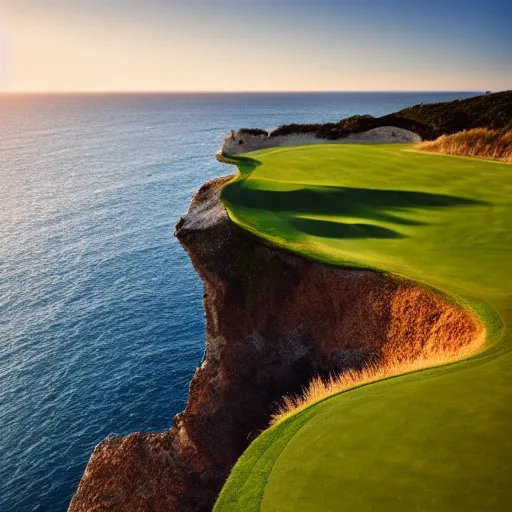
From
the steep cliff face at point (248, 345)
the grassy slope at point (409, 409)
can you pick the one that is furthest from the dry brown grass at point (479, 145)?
the steep cliff face at point (248, 345)

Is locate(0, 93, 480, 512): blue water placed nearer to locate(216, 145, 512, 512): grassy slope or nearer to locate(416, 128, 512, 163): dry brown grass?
locate(216, 145, 512, 512): grassy slope

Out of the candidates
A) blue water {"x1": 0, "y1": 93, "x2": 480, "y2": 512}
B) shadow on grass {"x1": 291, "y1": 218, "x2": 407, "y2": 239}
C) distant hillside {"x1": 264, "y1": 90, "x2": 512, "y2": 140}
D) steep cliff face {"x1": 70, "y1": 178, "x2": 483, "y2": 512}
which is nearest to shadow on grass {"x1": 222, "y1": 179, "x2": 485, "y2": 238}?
shadow on grass {"x1": 291, "y1": 218, "x2": 407, "y2": 239}

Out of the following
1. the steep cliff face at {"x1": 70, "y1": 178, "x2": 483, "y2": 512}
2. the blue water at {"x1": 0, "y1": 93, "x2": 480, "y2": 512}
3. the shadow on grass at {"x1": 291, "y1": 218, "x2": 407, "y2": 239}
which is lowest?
the blue water at {"x1": 0, "y1": 93, "x2": 480, "y2": 512}

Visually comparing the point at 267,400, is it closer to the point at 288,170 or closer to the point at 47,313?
the point at 288,170

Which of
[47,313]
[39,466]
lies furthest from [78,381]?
[47,313]

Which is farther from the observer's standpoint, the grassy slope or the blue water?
the blue water

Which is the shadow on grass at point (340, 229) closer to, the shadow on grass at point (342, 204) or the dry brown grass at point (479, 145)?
the shadow on grass at point (342, 204)
